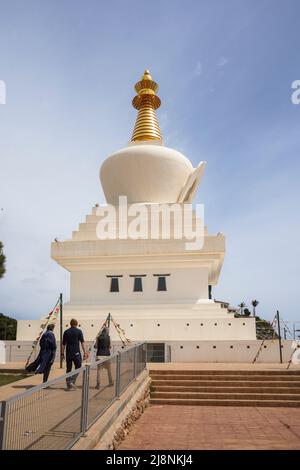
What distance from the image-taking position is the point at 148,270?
65.9 feet

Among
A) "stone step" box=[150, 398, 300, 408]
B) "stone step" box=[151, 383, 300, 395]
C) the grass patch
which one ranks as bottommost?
"stone step" box=[150, 398, 300, 408]

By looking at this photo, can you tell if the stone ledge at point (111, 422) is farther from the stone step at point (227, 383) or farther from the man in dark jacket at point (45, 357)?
the man in dark jacket at point (45, 357)

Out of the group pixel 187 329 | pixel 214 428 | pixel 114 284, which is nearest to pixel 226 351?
pixel 187 329

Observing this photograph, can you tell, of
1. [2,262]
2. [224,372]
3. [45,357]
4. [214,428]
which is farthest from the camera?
[2,262]

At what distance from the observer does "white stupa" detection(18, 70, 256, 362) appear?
55.6 ft

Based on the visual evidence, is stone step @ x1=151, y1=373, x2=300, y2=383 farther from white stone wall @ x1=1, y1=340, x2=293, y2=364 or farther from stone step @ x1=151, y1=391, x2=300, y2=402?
white stone wall @ x1=1, y1=340, x2=293, y2=364

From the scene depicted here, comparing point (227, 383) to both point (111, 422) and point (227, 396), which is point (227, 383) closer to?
point (227, 396)

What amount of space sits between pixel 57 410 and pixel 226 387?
7.53 m

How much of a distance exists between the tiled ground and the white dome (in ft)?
45.3

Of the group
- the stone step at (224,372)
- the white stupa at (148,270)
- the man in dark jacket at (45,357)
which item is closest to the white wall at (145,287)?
the white stupa at (148,270)

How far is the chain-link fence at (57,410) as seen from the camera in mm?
3873

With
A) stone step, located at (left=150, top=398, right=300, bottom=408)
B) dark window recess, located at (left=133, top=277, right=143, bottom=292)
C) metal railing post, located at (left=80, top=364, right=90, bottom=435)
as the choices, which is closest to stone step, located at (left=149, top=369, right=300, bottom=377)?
stone step, located at (left=150, top=398, right=300, bottom=408)
